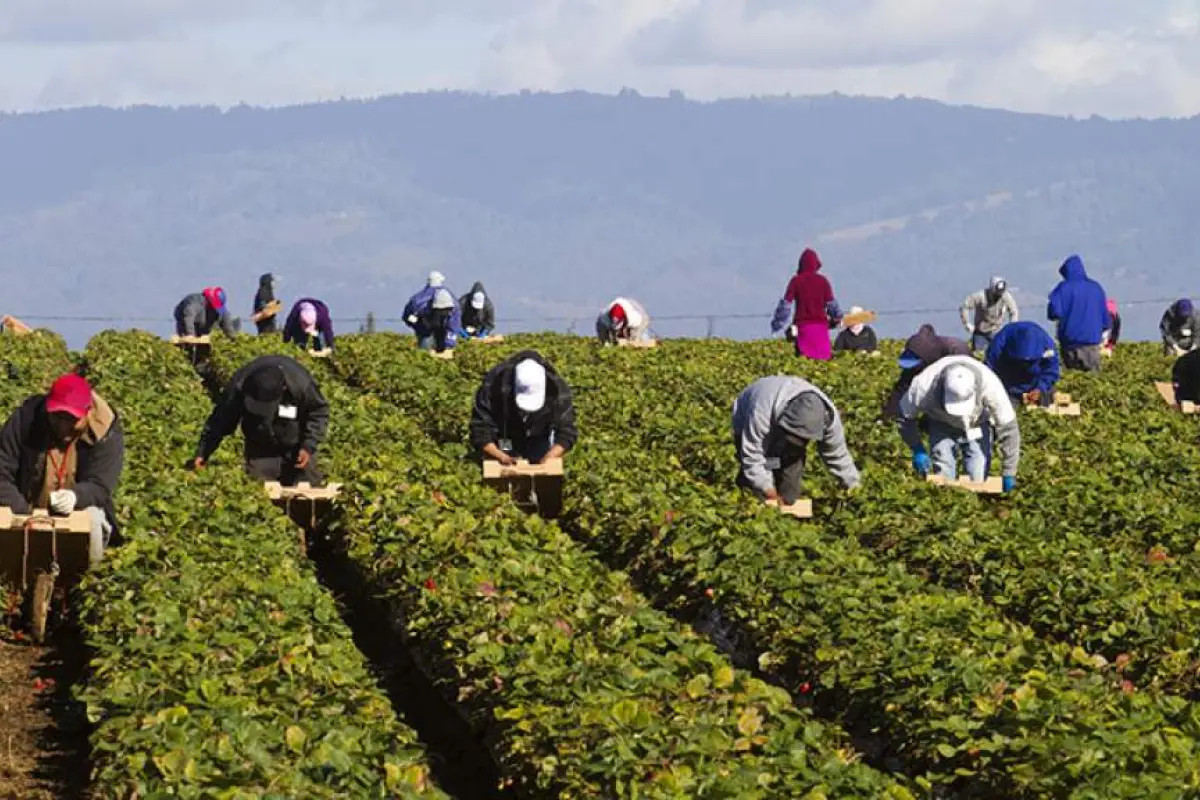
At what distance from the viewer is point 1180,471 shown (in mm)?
20250

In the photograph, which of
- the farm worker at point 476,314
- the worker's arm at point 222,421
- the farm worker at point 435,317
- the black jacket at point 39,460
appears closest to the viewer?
the black jacket at point 39,460

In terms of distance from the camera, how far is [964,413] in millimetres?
18906

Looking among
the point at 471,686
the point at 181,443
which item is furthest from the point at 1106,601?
the point at 181,443

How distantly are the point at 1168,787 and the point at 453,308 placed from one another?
25989 millimetres

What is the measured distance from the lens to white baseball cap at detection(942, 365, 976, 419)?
18828 millimetres

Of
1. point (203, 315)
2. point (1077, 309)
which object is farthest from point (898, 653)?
point (203, 315)

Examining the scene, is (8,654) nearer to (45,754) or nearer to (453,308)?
(45,754)

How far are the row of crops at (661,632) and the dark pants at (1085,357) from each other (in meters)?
10.2

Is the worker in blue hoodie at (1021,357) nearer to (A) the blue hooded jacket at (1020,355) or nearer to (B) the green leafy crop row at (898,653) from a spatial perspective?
(A) the blue hooded jacket at (1020,355)

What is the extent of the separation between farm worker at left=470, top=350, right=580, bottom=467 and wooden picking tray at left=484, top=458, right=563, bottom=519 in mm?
100

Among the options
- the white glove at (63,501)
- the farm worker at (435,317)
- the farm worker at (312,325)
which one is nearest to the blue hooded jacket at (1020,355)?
the white glove at (63,501)

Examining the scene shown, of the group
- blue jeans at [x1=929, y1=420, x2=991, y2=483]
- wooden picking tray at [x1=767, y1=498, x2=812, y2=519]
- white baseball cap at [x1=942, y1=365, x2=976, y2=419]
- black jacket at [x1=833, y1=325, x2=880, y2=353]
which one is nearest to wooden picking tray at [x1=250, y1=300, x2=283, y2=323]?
black jacket at [x1=833, y1=325, x2=880, y2=353]

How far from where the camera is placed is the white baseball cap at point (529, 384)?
1869cm

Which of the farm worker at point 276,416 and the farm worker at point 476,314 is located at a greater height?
the farm worker at point 476,314
